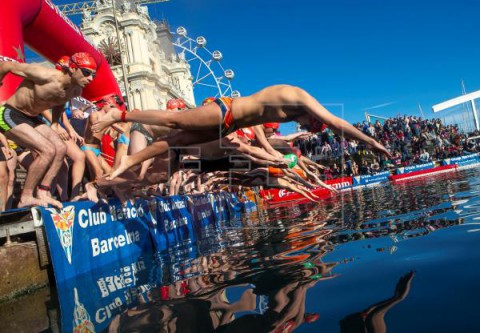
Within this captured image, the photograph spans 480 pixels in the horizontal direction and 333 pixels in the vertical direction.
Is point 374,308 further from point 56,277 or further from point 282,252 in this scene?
point 56,277

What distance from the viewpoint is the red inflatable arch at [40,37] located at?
7.31 m

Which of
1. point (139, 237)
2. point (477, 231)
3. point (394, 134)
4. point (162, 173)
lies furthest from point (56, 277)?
point (394, 134)

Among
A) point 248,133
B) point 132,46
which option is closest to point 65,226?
point 248,133

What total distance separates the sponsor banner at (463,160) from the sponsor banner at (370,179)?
3841 mm

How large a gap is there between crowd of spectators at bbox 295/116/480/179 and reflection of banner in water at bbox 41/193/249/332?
1389 centimetres

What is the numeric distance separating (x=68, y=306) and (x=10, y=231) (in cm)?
111

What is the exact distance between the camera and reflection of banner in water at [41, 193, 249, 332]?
7.75ft

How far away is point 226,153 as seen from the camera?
5.01m

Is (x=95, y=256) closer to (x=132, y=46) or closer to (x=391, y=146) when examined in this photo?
(x=391, y=146)

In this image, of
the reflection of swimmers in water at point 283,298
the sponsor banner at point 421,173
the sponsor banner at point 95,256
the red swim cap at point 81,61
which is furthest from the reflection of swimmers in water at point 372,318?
the sponsor banner at point 421,173

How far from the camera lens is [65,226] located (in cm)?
326

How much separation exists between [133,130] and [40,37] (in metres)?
7.09

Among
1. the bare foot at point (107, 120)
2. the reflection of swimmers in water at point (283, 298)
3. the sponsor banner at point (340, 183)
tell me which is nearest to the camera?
the reflection of swimmers in water at point (283, 298)

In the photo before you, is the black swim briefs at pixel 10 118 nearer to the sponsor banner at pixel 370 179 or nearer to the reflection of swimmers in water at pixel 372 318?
the reflection of swimmers in water at pixel 372 318
